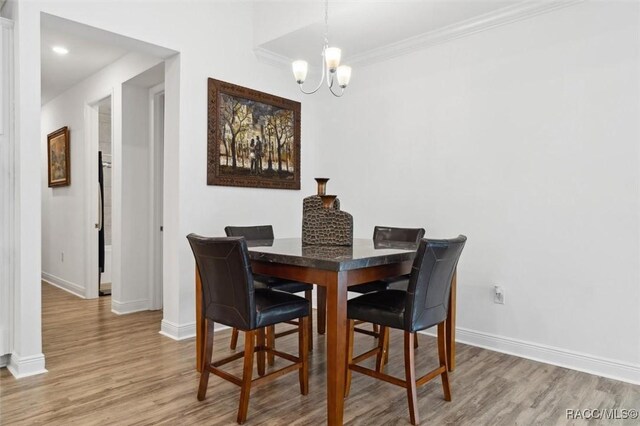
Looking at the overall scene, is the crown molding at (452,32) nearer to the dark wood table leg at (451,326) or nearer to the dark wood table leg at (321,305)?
the dark wood table leg at (451,326)

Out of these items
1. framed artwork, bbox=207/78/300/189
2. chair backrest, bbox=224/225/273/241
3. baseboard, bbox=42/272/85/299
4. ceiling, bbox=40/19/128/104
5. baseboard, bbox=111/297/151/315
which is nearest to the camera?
chair backrest, bbox=224/225/273/241

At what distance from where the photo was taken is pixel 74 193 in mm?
4988

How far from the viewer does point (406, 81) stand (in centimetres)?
373

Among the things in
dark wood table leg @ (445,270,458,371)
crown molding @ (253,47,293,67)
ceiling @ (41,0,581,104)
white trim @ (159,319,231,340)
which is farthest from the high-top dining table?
crown molding @ (253,47,293,67)

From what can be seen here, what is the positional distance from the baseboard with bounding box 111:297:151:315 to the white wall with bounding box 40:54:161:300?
86 centimetres

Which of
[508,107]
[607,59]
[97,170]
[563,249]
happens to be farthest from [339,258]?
[97,170]

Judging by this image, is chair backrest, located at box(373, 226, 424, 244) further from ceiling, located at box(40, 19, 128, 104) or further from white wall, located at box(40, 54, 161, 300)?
white wall, located at box(40, 54, 161, 300)

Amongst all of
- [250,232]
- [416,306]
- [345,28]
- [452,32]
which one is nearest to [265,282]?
[250,232]

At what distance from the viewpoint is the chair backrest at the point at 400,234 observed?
3.10 metres

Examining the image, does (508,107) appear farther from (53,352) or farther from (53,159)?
(53,159)

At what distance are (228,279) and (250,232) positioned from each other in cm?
121

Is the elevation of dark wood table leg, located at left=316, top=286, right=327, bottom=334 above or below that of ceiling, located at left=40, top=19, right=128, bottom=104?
below

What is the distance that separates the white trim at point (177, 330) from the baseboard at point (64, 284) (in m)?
1.98

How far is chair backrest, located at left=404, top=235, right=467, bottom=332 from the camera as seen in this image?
1.98 m
